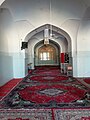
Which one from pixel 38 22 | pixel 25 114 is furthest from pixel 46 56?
pixel 25 114

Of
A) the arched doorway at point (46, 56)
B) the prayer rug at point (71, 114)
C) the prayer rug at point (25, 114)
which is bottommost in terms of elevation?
the prayer rug at point (25, 114)

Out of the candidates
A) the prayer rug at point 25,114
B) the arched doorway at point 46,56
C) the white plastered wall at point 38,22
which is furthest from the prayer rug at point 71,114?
the arched doorway at point 46,56

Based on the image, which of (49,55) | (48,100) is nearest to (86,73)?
(48,100)

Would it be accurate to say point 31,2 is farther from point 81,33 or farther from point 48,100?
point 48,100

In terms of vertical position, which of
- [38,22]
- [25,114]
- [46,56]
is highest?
[38,22]

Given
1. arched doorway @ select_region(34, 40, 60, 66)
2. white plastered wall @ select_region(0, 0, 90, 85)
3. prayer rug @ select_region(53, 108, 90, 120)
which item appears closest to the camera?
prayer rug @ select_region(53, 108, 90, 120)

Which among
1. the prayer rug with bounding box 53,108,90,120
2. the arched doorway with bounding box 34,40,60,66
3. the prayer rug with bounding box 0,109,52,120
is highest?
the arched doorway with bounding box 34,40,60,66

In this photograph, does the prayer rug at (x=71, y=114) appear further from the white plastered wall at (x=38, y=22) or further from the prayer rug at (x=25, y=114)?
the white plastered wall at (x=38, y=22)

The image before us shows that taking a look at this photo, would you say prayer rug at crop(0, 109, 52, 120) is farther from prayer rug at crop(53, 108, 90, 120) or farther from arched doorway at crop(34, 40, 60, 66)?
arched doorway at crop(34, 40, 60, 66)

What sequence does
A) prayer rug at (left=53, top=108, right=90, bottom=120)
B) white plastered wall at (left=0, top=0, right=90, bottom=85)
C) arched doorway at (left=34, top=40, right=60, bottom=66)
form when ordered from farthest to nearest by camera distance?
1. arched doorway at (left=34, top=40, right=60, bottom=66)
2. white plastered wall at (left=0, top=0, right=90, bottom=85)
3. prayer rug at (left=53, top=108, right=90, bottom=120)

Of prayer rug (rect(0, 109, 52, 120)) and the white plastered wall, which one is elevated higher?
the white plastered wall

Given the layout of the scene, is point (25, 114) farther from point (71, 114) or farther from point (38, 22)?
point (38, 22)

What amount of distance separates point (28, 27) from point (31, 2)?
2.55m

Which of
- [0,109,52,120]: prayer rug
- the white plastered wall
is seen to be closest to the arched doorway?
the white plastered wall
